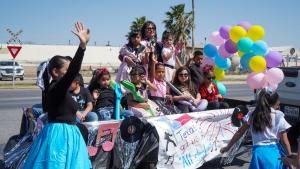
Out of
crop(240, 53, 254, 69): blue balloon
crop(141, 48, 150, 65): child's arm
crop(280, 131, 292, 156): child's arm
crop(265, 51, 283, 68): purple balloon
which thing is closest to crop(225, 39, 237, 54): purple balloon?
crop(240, 53, 254, 69): blue balloon

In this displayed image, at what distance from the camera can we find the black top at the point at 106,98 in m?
5.81

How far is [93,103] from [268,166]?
2.89 metres

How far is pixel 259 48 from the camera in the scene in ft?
18.9

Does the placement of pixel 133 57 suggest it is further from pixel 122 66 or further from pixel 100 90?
pixel 100 90

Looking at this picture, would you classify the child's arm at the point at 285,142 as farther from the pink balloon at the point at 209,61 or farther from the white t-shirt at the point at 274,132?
the pink balloon at the point at 209,61

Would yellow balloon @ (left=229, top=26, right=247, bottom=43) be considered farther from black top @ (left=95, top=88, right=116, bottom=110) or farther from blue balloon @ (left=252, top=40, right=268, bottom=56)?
black top @ (left=95, top=88, right=116, bottom=110)

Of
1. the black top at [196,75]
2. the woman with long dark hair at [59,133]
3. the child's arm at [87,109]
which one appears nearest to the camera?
the woman with long dark hair at [59,133]

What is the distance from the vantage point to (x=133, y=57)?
713 cm

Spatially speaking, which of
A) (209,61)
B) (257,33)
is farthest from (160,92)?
(257,33)

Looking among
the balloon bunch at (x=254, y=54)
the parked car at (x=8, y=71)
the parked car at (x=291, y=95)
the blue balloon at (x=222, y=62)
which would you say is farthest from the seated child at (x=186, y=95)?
the parked car at (x=8, y=71)

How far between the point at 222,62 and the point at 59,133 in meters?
4.19

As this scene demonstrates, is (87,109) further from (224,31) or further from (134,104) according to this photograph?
(224,31)

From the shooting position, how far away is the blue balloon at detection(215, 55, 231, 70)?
6.98m

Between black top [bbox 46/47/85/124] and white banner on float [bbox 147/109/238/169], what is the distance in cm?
157
